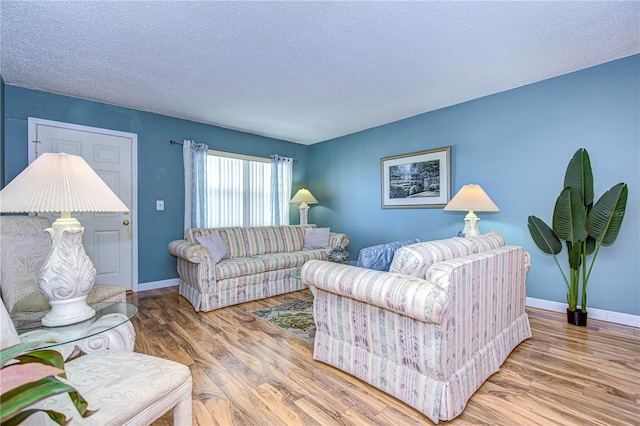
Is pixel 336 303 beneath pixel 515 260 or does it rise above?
beneath

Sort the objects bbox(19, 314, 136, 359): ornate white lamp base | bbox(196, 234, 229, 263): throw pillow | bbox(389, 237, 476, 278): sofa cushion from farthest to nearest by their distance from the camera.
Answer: bbox(196, 234, 229, 263): throw pillow
bbox(389, 237, 476, 278): sofa cushion
bbox(19, 314, 136, 359): ornate white lamp base

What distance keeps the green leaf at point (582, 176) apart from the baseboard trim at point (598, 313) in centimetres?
101

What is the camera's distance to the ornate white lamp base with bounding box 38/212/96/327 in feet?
4.43

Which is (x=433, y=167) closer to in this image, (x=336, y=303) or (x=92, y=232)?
(x=336, y=303)

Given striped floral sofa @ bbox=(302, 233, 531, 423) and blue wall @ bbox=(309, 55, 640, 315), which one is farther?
blue wall @ bbox=(309, 55, 640, 315)

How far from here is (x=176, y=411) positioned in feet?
3.75

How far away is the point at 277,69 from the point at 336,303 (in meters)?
2.13

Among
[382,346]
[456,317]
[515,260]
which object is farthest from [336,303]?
[515,260]

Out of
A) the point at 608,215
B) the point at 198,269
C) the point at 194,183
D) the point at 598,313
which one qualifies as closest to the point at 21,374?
the point at 198,269

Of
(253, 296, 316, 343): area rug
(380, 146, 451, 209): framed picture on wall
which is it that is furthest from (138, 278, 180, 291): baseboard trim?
(380, 146, 451, 209): framed picture on wall

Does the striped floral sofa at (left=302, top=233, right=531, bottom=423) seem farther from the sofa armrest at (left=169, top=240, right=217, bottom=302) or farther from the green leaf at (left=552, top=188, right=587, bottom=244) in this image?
the sofa armrest at (left=169, top=240, right=217, bottom=302)

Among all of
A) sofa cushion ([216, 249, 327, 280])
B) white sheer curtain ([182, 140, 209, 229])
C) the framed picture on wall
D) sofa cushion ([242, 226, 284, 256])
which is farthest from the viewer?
white sheer curtain ([182, 140, 209, 229])

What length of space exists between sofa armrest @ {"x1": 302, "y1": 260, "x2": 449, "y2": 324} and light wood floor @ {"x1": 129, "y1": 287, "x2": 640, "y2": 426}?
1.86ft

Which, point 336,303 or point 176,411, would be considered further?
point 336,303
